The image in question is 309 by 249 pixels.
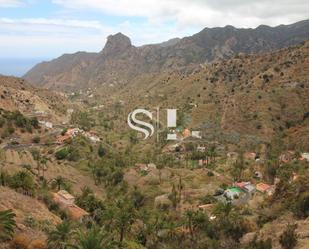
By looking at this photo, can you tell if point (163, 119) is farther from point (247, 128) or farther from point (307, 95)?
point (307, 95)

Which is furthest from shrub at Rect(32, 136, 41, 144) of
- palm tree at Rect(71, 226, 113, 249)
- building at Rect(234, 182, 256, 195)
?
palm tree at Rect(71, 226, 113, 249)

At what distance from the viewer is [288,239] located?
33.7m

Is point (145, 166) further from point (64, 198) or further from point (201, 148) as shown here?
point (64, 198)

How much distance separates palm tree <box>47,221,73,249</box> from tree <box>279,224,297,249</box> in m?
16.9

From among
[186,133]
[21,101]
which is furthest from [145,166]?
[21,101]

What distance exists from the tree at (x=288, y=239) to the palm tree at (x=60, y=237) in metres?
16.9

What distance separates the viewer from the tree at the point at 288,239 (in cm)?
3334

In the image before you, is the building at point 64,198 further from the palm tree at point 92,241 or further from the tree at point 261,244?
the palm tree at point 92,241

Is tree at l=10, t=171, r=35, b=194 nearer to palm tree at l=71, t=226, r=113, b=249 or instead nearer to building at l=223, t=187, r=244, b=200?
palm tree at l=71, t=226, r=113, b=249

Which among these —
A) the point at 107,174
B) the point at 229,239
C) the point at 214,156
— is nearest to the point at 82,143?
the point at 107,174

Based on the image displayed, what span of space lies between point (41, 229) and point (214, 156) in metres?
71.0

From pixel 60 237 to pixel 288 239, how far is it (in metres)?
17.9

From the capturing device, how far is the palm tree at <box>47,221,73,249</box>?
26825mm

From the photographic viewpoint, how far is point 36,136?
102938 mm
